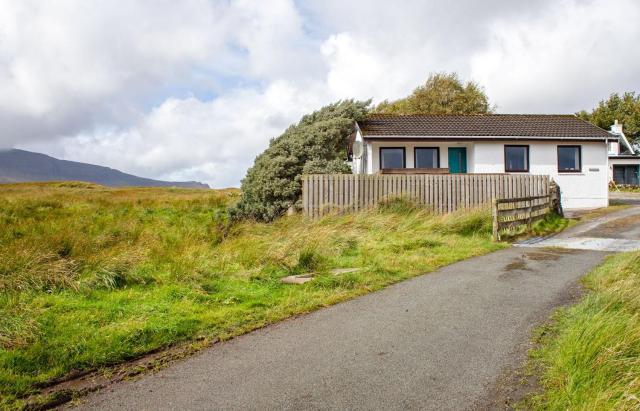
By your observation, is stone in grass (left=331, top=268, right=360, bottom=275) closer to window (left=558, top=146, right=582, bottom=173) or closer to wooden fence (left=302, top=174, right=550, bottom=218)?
wooden fence (left=302, top=174, right=550, bottom=218)

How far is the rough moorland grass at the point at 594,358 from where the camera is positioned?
11.2 ft

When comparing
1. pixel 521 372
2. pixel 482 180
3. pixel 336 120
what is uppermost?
pixel 336 120

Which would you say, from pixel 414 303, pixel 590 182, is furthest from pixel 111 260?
pixel 590 182

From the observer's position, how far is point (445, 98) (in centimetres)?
4647

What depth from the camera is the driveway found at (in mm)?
3836

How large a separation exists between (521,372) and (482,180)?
48.1ft

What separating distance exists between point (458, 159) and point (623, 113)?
4439 centimetres

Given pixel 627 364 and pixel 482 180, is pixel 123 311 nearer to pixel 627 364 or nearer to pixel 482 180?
pixel 627 364

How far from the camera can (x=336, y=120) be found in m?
23.5

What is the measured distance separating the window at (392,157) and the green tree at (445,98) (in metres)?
22.0

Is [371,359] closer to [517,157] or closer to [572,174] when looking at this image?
[517,157]

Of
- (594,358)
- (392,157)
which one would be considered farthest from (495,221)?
(392,157)

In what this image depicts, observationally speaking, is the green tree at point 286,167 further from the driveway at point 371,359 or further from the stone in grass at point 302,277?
the driveway at point 371,359

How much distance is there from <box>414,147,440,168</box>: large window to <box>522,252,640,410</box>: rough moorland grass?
804 inches
